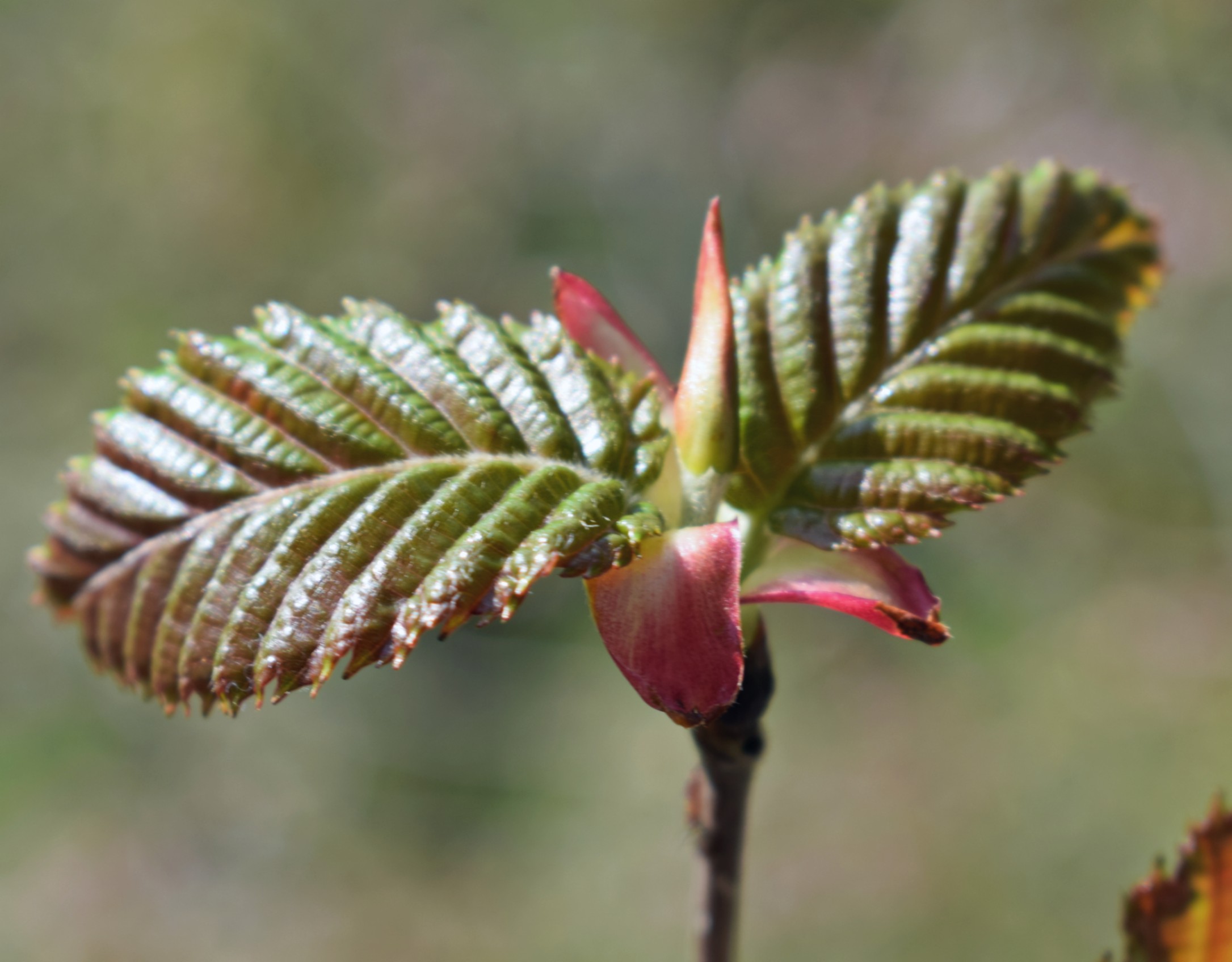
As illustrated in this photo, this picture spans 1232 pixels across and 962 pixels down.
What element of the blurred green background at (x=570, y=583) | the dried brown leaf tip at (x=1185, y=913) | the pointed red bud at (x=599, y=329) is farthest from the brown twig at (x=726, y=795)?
the blurred green background at (x=570, y=583)

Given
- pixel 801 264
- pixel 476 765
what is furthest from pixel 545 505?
pixel 476 765

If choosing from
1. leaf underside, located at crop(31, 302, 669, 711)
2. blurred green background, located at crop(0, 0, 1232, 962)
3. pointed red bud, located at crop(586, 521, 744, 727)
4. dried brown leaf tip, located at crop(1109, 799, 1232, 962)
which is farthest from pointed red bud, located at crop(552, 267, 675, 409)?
blurred green background, located at crop(0, 0, 1232, 962)

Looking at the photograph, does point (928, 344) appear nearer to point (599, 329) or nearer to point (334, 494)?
point (599, 329)

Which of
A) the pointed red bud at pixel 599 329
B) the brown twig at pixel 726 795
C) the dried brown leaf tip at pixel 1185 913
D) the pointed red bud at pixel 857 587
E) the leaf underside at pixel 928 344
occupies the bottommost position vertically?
the dried brown leaf tip at pixel 1185 913

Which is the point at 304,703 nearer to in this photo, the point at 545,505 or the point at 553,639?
the point at 553,639

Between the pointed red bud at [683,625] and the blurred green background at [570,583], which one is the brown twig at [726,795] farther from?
the blurred green background at [570,583]

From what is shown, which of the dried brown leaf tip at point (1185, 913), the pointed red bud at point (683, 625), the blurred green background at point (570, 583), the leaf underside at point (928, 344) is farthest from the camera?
the blurred green background at point (570, 583)
